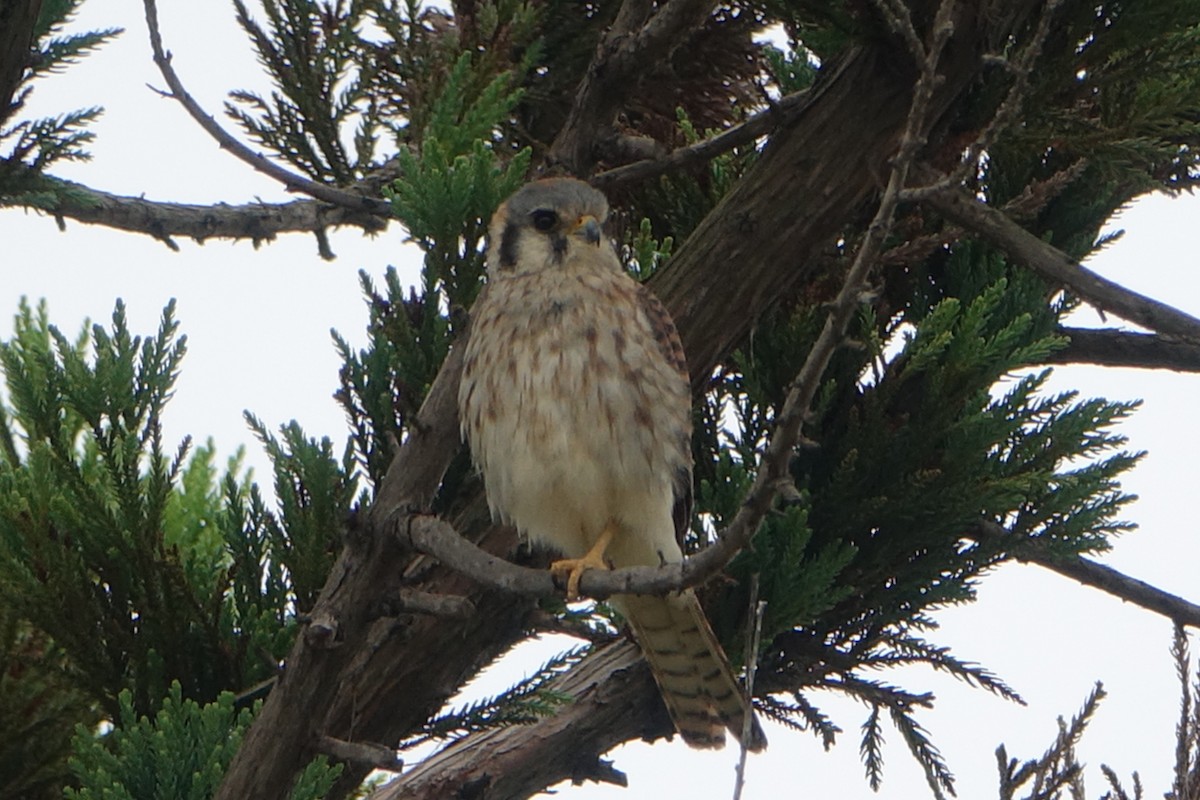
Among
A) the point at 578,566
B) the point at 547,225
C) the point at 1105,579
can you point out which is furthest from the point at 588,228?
the point at 1105,579

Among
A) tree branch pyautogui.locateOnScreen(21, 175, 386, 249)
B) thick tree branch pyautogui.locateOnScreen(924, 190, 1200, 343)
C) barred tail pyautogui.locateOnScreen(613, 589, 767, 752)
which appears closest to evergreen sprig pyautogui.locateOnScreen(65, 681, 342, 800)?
barred tail pyautogui.locateOnScreen(613, 589, 767, 752)

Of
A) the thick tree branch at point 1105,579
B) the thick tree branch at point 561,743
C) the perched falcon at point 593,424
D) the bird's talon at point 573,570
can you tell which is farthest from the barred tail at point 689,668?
the thick tree branch at point 1105,579

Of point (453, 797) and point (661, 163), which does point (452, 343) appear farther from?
point (453, 797)

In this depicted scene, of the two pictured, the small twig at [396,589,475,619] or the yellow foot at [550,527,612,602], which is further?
the yellow foot at [550,527,612,602]

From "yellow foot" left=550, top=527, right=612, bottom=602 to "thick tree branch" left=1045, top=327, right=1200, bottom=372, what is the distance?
4.08 ft

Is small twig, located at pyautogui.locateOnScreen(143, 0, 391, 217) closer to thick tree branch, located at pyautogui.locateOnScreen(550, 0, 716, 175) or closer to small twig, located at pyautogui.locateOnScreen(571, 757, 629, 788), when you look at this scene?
thick tree branch, located at pyautogui.locateOnScreen(550, 0, 716, 175)

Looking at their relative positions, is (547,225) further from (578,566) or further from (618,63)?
(578,566)

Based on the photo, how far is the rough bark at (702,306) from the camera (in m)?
2.65

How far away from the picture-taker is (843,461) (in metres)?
3.25

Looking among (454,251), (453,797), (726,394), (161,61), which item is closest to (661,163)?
(454,251)

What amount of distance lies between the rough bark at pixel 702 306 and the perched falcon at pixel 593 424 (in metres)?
0.12

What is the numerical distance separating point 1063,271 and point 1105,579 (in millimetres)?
1222

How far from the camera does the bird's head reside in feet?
10.6

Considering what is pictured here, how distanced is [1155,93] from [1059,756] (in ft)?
4.47
